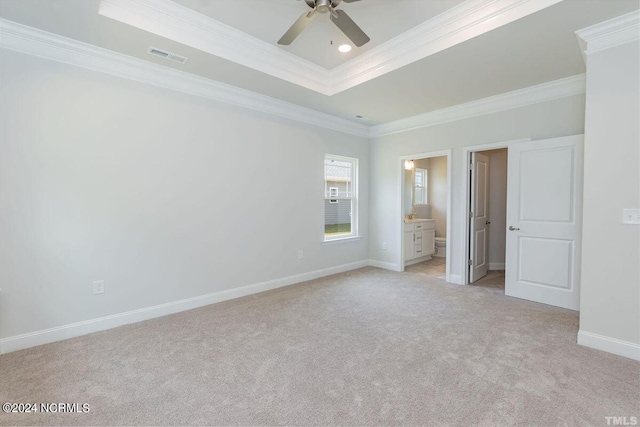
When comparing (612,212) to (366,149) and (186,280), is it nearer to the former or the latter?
(366,149)

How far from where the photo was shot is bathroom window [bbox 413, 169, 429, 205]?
6998 millimetres

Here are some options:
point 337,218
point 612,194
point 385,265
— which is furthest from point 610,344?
point 337,218

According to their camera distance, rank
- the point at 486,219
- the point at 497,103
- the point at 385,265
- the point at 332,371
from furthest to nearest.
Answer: the point at 385,265, the point at 486,219, the point at 497,103, the point at 332,371

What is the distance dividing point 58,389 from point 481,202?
541 centimetres

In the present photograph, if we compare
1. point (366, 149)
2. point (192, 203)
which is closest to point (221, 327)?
point (192, 203)

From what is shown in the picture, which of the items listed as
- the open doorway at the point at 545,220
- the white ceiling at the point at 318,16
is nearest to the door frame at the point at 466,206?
the open doorway at the point at 545,220

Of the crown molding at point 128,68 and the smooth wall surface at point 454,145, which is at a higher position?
the crown molding at point 128,68

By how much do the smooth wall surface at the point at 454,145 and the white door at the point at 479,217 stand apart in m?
0.22

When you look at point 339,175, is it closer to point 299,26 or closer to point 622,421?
point 299,26

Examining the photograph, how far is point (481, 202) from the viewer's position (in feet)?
15.8

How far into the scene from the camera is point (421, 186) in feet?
23.4

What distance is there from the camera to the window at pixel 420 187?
22.9ft

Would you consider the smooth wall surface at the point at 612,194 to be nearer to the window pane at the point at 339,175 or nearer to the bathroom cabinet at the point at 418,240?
the bathroom cabinet at the point at 418,240

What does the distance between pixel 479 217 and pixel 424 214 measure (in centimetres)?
237
